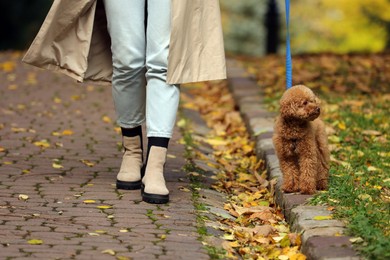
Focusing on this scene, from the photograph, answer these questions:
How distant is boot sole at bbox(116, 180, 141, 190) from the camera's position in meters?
5.45

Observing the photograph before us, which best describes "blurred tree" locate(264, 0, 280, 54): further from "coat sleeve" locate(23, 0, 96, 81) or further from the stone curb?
"coat sleeve" locate(23, 0, 96, 81)

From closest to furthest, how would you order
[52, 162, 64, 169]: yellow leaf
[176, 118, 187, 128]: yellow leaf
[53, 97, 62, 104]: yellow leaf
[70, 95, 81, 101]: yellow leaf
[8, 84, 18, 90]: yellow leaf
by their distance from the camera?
[52, 162, 64, 169]: yellow leaf, [176, 118, 187, 128]: yellow leaf, [53, 97, 62, 104]: yellow leaf, [70, 95, 81, 101]: yellow leaf, [8, 84, 18, 90]: yellow leaf

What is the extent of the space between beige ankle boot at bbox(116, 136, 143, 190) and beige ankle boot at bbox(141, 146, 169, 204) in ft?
0.91

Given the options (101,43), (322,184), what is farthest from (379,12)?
(322,184)

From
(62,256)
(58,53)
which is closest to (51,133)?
(58,53)

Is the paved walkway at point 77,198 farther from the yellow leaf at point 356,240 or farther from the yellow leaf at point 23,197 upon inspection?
the yellow leaf at point 356,240

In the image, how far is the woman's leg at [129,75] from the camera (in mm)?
5117

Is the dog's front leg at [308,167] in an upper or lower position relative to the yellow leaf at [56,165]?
upper

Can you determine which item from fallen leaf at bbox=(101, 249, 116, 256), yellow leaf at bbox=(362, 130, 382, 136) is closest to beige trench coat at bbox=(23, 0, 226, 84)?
fallen leaf at bbox=(101, 249, 116, 256)

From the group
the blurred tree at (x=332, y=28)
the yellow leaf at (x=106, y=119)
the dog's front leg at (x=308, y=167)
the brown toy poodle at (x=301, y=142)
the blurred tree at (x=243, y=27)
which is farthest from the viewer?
the blurred tree at (x=243, y=27)

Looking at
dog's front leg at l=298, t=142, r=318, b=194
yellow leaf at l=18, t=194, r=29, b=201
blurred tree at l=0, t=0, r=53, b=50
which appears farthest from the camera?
blurred tree at l=0, t=0, r=53, b=50

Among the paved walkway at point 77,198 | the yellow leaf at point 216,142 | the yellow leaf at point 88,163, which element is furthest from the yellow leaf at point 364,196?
the yellow leaf at point 216,142

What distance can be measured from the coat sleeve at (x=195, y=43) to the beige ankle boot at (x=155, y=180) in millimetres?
445

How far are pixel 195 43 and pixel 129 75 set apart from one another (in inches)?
17.6
